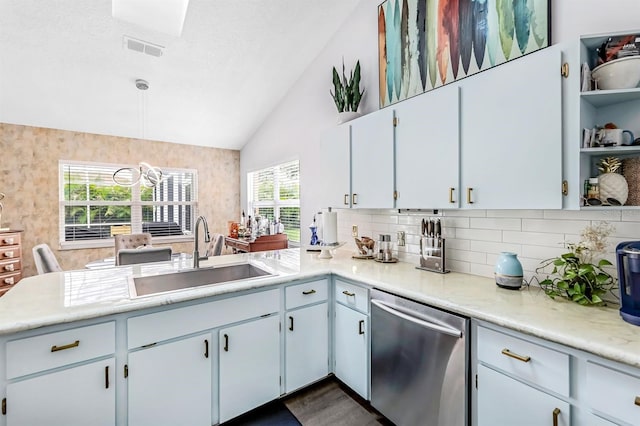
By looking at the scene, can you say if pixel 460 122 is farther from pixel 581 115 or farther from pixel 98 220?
pixel 98 220

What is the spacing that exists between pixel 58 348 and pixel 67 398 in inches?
9.8

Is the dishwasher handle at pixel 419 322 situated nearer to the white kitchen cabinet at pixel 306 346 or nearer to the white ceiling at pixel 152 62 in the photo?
the white kitchen cabinet at pixel 306 346

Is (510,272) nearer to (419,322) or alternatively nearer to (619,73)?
(419,322)

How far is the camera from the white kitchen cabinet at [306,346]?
6.82 feet

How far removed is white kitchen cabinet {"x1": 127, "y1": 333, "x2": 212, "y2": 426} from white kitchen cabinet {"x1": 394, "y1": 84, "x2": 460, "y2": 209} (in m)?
1.64

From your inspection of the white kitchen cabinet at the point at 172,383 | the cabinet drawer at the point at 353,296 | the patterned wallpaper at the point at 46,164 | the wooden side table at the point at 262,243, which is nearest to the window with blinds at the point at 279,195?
the wooden side table at the point at 262,243

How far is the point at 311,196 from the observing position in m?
3.86

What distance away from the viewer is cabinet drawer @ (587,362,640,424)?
99 cm

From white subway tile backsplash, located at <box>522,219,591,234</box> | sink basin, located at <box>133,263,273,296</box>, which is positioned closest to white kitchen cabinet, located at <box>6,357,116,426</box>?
sink basin, located at <box>133,263,273,296</box>

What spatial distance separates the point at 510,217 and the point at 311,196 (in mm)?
2379

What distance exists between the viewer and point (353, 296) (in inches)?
83.6

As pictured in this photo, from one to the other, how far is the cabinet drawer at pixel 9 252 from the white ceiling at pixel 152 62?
177 cm

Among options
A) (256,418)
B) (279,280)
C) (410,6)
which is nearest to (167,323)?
(279,280)

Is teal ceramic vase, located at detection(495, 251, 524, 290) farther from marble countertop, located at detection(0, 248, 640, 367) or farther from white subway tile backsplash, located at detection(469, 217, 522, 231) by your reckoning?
white subway tile backsplash, located at detection(469, 217, 522, 231)
